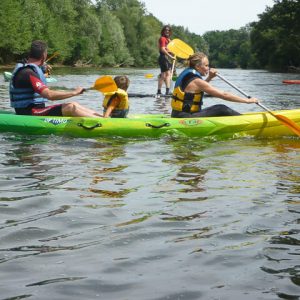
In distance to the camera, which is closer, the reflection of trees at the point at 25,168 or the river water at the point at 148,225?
the river water at the point at 148,225

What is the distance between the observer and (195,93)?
734 centimetres

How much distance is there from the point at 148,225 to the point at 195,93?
409cm

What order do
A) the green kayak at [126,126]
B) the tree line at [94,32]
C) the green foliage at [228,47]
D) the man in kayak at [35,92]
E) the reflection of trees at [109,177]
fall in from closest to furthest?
the reflection of trees at [109,177] < the man in kayak at [35,92] < the green kayak at [126,126] < the tree line at [94,32] < the green foliage at [228,47]

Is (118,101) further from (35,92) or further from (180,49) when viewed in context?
(180,49)

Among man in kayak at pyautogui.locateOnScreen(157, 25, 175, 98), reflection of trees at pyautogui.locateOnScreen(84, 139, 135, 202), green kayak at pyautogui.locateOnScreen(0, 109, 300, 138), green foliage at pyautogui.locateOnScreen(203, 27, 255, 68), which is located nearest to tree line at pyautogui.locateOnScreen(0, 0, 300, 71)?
man in kayak at pyautogui.locateOnScreen(157, 25, 175, 98)

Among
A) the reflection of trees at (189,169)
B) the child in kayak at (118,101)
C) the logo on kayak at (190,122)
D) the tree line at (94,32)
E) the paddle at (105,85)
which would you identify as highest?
the tree line at (94,32)

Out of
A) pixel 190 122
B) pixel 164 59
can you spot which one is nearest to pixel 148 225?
pixel 190 122

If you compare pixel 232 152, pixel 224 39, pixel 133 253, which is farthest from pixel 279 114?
pixel 224 39

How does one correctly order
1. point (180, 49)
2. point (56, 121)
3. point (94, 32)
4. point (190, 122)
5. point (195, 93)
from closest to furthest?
point (56, 121)
point (190, 122)
point (195, 93)
point (180, 49)
point (94, 32)

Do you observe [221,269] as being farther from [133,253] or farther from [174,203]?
[174,203]

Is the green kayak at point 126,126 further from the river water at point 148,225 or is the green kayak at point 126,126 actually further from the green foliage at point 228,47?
the green foliage at point 228,47

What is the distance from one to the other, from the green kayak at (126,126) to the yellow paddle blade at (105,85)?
0.36 m

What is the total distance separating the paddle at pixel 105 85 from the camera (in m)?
6.98

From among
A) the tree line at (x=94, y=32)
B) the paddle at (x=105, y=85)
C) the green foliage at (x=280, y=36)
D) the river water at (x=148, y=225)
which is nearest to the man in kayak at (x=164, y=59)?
the paddle at (x=105, y=85)
